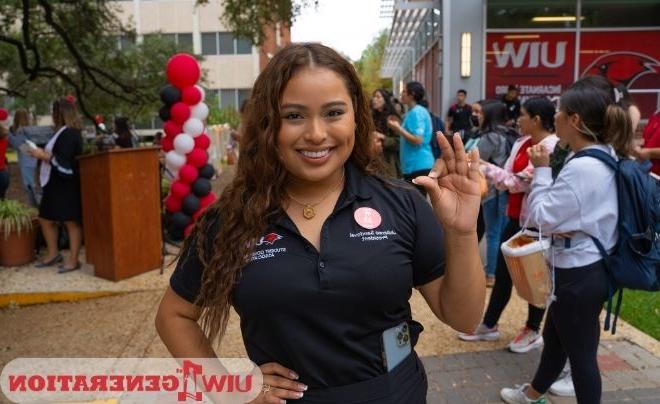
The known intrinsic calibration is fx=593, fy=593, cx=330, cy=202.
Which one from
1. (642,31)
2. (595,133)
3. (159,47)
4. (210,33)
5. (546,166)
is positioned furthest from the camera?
(210,33)

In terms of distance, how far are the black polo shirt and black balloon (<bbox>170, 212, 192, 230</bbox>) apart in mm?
6223

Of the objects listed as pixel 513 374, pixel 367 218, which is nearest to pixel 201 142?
pixel 513 374

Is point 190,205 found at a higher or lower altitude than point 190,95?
lower

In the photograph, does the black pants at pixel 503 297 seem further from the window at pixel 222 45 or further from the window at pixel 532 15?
the window at pixel 222 45

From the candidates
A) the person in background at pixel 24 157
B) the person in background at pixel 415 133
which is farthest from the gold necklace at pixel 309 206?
the person in background at pixel 24 157

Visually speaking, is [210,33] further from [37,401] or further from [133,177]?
[37,401]

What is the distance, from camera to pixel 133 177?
639cm

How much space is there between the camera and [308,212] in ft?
5.97

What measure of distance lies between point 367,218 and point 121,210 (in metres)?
5.08

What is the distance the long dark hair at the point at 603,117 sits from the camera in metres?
2.98

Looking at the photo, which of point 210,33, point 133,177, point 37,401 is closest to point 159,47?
point 210,33

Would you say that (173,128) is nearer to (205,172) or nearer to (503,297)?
(205,172)

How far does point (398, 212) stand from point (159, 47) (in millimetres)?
28301

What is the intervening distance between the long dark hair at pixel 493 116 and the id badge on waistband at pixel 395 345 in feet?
13.6
